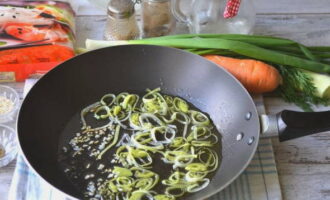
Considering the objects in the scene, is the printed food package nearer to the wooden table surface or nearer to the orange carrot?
the wooden table surface

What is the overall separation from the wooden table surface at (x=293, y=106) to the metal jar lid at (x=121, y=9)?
187mm

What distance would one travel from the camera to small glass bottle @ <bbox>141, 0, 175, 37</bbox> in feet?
4.37

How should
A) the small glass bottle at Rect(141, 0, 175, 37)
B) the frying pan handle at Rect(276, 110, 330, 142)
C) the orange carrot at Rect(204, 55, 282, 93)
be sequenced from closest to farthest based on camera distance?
the frying pan handle at Rect(276, 110, 330, 142)
the orange carrot at Rect(204, 55, 282, 93)
the small glass bottle at Rect(141, 0, 175, 37)

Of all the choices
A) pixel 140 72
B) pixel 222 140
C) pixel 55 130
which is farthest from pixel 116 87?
pixel 222 140

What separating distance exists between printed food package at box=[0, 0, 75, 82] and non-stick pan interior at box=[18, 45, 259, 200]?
0.33 feet

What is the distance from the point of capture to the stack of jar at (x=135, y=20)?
4.14 ft

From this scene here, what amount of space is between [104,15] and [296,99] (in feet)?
2.30

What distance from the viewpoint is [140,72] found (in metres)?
1.26

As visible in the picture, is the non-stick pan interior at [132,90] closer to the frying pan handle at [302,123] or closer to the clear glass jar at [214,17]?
the frying pan handle at [302,123]

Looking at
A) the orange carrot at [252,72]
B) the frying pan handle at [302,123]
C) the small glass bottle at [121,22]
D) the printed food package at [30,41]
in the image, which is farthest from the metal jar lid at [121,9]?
the frying pan handle at [302,123]

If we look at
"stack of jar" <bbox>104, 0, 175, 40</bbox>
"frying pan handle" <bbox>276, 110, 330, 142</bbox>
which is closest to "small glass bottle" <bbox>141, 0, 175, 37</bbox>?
"stack of jar" <bbox>104, 0, 175, 40</bbox>

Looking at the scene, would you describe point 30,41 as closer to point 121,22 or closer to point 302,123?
point 121,22

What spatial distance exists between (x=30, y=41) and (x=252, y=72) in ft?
2.11

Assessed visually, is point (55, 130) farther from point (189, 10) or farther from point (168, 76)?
point (189, 10)
